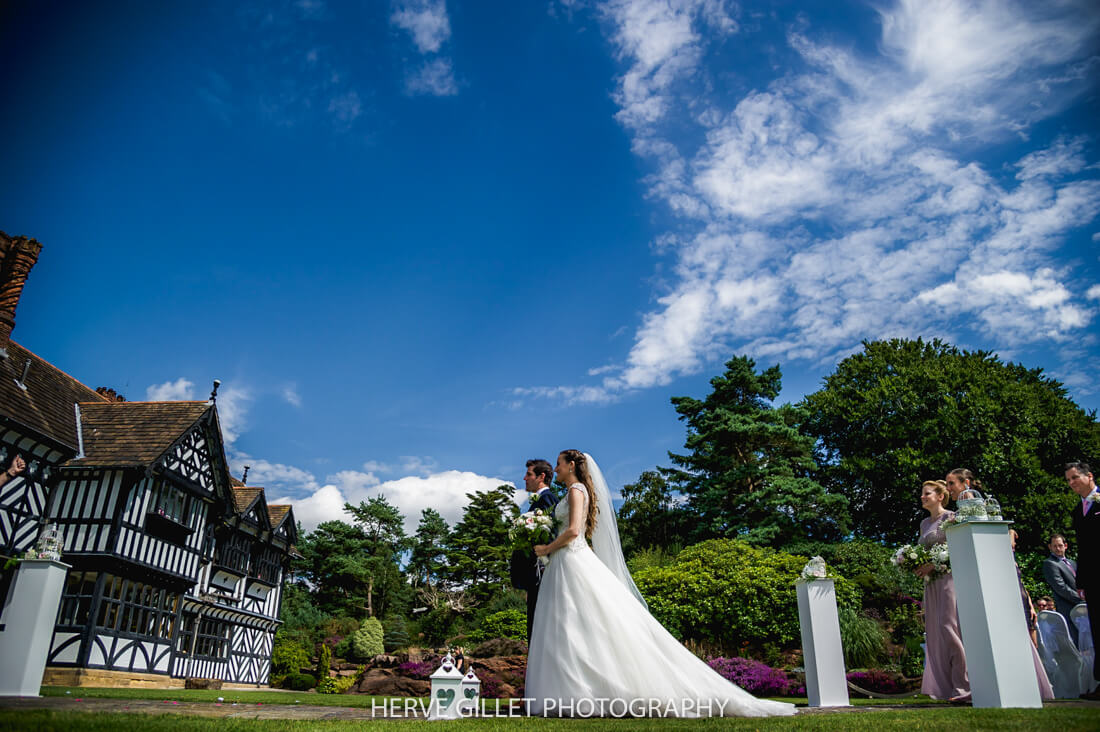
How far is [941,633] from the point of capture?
6598 mm

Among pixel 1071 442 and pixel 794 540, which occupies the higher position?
pixel 1071 442

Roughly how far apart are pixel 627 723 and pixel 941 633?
14.5 ft

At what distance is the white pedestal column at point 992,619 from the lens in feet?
16.1

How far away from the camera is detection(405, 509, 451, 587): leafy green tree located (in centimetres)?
4312

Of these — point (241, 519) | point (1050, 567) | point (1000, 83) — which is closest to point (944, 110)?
point (1000, 83)

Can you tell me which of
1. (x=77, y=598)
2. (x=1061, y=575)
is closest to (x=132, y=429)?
(x=77, y=598)

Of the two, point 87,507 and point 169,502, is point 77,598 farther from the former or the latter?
point 169,502

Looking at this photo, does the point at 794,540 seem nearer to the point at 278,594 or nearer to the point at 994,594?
the point at 994,594

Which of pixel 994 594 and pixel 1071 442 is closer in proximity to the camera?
pixel 994 594

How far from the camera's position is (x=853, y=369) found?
103 ft

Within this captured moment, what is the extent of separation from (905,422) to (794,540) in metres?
7.77

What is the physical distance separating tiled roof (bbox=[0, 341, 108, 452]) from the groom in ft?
49.6

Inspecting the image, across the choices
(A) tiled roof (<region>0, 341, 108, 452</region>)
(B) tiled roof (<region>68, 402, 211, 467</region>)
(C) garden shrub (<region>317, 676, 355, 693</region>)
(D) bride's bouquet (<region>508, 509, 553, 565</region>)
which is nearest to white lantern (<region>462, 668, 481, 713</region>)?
(D) bride's bouquet (<region>508, 509, 553, 565</region>)

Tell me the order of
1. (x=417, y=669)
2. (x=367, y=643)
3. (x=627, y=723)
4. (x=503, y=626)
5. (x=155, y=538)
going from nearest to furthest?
(x=627, y=723), (x=417, y=669), (x=155, y=538), (x=503, y=626), (x=367, y=643)
